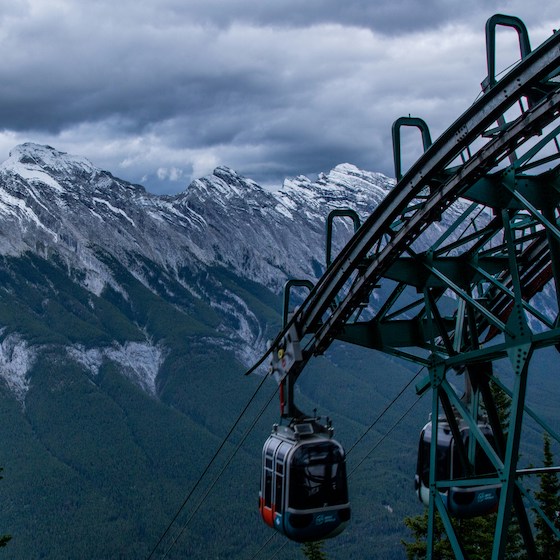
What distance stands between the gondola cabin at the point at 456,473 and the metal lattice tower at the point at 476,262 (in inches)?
38.0

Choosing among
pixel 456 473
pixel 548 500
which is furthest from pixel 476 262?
pixel 548 500

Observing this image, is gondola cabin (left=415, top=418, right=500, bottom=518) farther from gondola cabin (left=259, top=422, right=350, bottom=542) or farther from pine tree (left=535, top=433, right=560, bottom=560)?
pine tree (left=535, top=433, right=560, bottom=560)

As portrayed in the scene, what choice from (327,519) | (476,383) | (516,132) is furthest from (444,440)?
(516,132)

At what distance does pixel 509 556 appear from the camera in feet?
143

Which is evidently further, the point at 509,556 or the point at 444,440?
the point at 509,556

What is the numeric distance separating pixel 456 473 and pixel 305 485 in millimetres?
3636

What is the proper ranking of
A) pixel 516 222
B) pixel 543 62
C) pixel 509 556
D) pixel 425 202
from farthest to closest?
pixel 509 556, pixel 516 222, pixel 425 202, pixel 543 62

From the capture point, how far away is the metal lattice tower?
16261 mm

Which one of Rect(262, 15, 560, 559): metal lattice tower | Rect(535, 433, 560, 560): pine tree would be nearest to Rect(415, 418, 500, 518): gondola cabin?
Rect(262, 15, 560, 559): metal lattice tower

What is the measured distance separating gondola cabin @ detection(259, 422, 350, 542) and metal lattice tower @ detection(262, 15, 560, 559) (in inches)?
47.9

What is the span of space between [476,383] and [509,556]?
26466 mm

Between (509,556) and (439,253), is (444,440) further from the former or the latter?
(509,556)

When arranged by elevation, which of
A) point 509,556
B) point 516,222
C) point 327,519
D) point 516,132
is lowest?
point 509,556

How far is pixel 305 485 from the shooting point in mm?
20812
